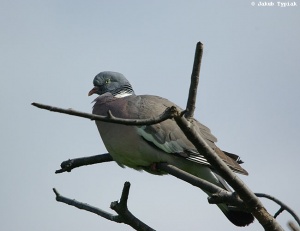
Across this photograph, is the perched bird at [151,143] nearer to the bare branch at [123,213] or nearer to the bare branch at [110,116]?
the bare branch at [123,213]

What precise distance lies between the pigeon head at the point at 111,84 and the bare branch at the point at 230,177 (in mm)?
3166

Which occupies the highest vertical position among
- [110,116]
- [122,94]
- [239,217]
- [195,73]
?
Answer: [195,73]

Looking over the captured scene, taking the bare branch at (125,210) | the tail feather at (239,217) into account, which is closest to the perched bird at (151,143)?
the tail feather at (239,217)

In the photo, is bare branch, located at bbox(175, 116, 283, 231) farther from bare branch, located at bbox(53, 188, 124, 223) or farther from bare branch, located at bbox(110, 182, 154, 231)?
bare branch, located at bbox(53, 188, 124, 223)

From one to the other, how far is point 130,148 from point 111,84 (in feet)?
4.07

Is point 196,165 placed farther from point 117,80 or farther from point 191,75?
point 191,75

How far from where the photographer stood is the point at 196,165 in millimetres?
4645

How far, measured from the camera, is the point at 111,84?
584 centimetres

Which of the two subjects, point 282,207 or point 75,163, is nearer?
point 282,207

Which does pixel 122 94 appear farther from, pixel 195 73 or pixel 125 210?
pixel 195 73

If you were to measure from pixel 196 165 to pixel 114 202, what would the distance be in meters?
1.52

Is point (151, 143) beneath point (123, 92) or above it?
beneath

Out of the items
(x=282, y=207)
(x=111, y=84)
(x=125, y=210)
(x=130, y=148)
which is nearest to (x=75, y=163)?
(x=130, y=148)

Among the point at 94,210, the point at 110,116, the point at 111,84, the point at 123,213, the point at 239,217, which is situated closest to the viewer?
the point at 110,116
